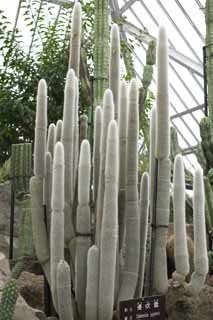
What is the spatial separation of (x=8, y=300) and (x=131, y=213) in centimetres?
91

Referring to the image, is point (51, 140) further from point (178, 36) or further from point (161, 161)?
point (178, 36)

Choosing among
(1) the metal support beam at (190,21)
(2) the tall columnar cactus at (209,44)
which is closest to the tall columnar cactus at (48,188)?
(2) the tall columnar cactus at (209,44)

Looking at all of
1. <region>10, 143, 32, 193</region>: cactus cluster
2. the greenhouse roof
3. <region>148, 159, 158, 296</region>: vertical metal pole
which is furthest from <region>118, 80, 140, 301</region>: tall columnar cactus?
the greenhouse roof

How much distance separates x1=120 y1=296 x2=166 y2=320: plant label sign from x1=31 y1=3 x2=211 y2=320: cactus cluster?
0.53 ft

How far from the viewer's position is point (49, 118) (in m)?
6.96

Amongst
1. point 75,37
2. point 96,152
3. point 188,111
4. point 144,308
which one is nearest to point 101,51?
point 75,37

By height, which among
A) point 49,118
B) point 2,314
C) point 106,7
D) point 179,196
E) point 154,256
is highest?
point 106,7

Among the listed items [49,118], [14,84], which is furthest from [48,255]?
[14,84]

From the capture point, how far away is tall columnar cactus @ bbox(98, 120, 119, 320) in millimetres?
3344

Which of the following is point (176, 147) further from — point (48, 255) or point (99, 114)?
point (48, 255)

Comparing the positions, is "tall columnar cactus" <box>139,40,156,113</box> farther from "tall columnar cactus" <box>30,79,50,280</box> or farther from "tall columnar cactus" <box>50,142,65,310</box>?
"tall columnar cactus" <box>50,142,65,310</box>

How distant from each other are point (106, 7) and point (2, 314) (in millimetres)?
2816

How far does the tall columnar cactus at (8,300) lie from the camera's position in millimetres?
3311

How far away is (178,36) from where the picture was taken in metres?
14.0
